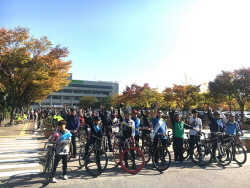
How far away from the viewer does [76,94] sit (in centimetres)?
8869

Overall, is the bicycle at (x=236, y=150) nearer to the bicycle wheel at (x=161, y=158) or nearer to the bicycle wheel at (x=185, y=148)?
the bicycle wheel at (x=185, y=148)

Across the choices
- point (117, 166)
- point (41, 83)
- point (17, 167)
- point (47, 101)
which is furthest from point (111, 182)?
point (47, 101)

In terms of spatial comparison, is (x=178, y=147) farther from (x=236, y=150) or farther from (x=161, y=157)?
(x=236, y=150)

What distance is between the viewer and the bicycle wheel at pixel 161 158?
5.76 metres

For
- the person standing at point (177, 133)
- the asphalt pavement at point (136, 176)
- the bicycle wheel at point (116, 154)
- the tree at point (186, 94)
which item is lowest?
the asphalt pavement at point (136, 176)

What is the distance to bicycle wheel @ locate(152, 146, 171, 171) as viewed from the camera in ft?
18.9

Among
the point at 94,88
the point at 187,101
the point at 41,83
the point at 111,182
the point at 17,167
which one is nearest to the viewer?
the point at 111,182

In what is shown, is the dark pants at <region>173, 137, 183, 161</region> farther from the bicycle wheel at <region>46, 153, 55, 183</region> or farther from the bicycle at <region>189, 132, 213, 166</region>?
the bicycle wheel at <region>46, 153, 55, 183</region>

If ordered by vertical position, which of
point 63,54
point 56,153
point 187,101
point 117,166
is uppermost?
point 63,54

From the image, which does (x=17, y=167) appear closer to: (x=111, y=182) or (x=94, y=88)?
(x=111, y=182)

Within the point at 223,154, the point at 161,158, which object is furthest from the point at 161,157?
the point at 223,154

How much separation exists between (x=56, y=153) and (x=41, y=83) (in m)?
18.5

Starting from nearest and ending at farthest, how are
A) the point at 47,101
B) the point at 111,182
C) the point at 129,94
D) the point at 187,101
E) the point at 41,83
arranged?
the point at 111,182 → the point at 41,83 → the point at 187,101 → the point at 129,94 → the point at 47,101

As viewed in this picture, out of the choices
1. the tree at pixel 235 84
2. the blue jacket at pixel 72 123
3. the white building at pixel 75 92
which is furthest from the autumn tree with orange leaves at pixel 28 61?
the white building at pixel 75 92
